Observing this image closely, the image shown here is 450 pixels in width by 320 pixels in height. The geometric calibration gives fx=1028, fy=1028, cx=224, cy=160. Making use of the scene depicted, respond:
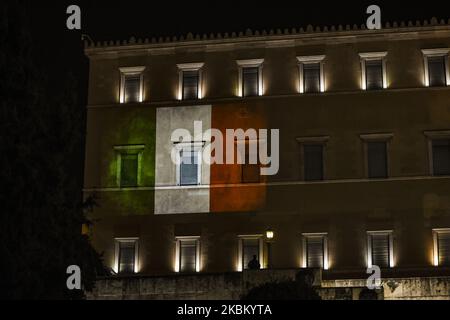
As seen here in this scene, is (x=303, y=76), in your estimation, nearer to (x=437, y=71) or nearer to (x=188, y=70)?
(x=188, y=70)

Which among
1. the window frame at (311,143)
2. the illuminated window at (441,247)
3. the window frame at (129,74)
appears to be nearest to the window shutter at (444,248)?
the illuminated window at (441,247)

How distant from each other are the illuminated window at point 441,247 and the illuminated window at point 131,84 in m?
11.1

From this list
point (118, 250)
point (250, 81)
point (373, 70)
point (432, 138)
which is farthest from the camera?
point (250, 81)

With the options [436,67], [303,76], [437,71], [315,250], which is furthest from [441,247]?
[303,76]

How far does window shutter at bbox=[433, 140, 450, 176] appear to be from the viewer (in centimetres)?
→ 3312

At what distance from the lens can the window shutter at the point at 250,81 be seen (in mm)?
34812

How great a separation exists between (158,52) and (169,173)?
4.39m

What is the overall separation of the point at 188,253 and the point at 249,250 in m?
2.05

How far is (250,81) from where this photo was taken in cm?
3491

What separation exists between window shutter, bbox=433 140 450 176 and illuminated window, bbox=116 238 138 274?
33.2 feet

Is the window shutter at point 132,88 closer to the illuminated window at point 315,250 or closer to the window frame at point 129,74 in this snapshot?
the window frame at point 129,74

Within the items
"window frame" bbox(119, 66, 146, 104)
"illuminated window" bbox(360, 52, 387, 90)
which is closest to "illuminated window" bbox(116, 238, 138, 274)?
"window frame" bbox(119, 66, 146, 104)
